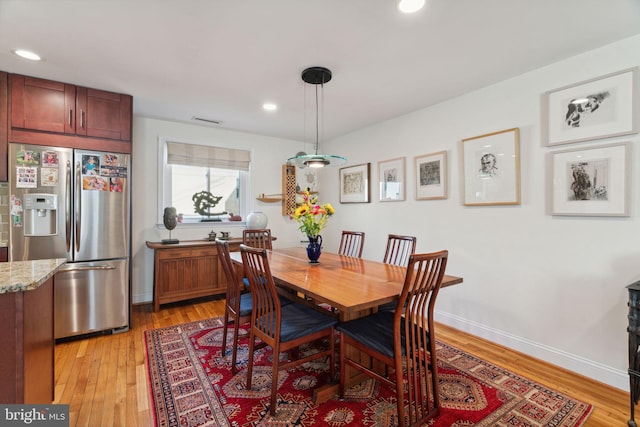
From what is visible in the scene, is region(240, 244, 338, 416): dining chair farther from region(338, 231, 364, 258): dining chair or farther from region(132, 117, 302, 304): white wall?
region(132, 117, 302, 304): white wall

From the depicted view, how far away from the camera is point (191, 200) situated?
4238mm

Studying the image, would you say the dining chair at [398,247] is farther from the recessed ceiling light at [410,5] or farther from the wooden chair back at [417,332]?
the recessed ceiling light at [410,5]

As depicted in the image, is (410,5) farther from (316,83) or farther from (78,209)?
(78,209)

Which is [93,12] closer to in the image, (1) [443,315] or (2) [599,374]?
(1) [443,315]

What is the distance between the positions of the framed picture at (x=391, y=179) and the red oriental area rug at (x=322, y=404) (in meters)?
1.94

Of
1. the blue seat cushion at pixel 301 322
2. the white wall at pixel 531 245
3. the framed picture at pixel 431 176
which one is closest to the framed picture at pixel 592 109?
the white wall at pixel 531 245

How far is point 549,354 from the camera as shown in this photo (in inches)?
93.7

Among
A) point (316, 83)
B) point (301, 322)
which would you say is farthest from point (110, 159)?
point (301, 322)

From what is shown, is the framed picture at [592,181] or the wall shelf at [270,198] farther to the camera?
the wall shelf at [270,198]

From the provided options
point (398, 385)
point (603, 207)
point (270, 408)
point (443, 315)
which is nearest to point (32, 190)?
point (270, 408)

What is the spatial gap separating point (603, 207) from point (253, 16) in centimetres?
275

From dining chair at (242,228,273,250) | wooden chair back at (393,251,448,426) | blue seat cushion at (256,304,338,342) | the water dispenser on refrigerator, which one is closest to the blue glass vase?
blue seat cushion at (256,304,338,342)

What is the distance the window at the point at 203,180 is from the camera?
399 cm

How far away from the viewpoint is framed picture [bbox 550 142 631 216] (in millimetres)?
2029
